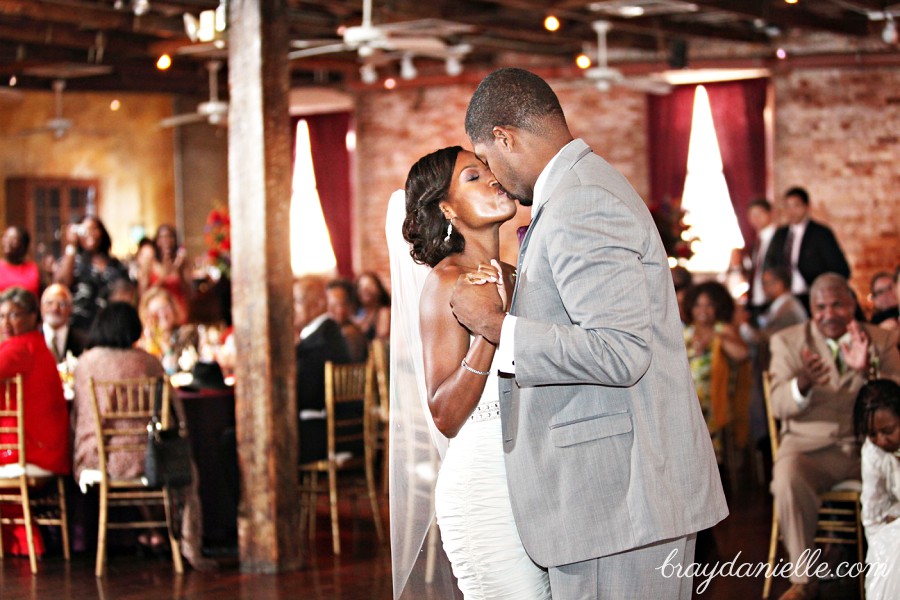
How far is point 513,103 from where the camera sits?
238cm

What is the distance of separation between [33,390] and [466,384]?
13.8ft

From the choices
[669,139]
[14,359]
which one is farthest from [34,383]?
[669,139]

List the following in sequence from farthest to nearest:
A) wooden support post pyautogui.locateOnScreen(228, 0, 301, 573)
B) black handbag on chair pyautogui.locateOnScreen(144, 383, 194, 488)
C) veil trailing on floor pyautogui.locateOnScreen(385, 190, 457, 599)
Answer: black handbag on chair pyautogui.locateOnScreen(144, 383, 194, 488), wooden support post pyautogui.locateOnScreen(228, 0, 301, 573), veil trailing on floor pyautogui.locateOnScreen(385, 190, 457, 599)

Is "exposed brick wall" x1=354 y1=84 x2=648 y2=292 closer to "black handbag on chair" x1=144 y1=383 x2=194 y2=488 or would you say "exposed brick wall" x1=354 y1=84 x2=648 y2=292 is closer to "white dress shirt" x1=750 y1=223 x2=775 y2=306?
"white dress shirt" x1=750 y1=223 x2=775 y2=306

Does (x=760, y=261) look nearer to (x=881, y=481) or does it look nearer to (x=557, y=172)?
(x=881, y=481)

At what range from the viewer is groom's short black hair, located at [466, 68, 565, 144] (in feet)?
7.83

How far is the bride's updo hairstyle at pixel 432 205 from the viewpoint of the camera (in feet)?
9.07

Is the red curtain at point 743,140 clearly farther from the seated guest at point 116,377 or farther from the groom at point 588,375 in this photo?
the groom at point 588,375

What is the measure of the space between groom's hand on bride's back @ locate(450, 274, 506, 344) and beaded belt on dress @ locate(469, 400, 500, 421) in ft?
1.07

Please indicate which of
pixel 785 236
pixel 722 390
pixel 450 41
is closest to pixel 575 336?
pixel 722 390

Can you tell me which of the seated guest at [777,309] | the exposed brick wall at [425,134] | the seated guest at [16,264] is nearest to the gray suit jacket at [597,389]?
the seated guest at [777,309]

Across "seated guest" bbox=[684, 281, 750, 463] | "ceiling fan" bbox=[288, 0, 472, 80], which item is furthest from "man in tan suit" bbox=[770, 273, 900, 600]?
"ceiling fan" bbox=[288, 0, 472, 80]

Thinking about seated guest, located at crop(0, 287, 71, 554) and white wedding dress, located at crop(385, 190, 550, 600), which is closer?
white wedding dress, located at crop(385, 190, 550, 600)

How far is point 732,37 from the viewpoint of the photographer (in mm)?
11500
